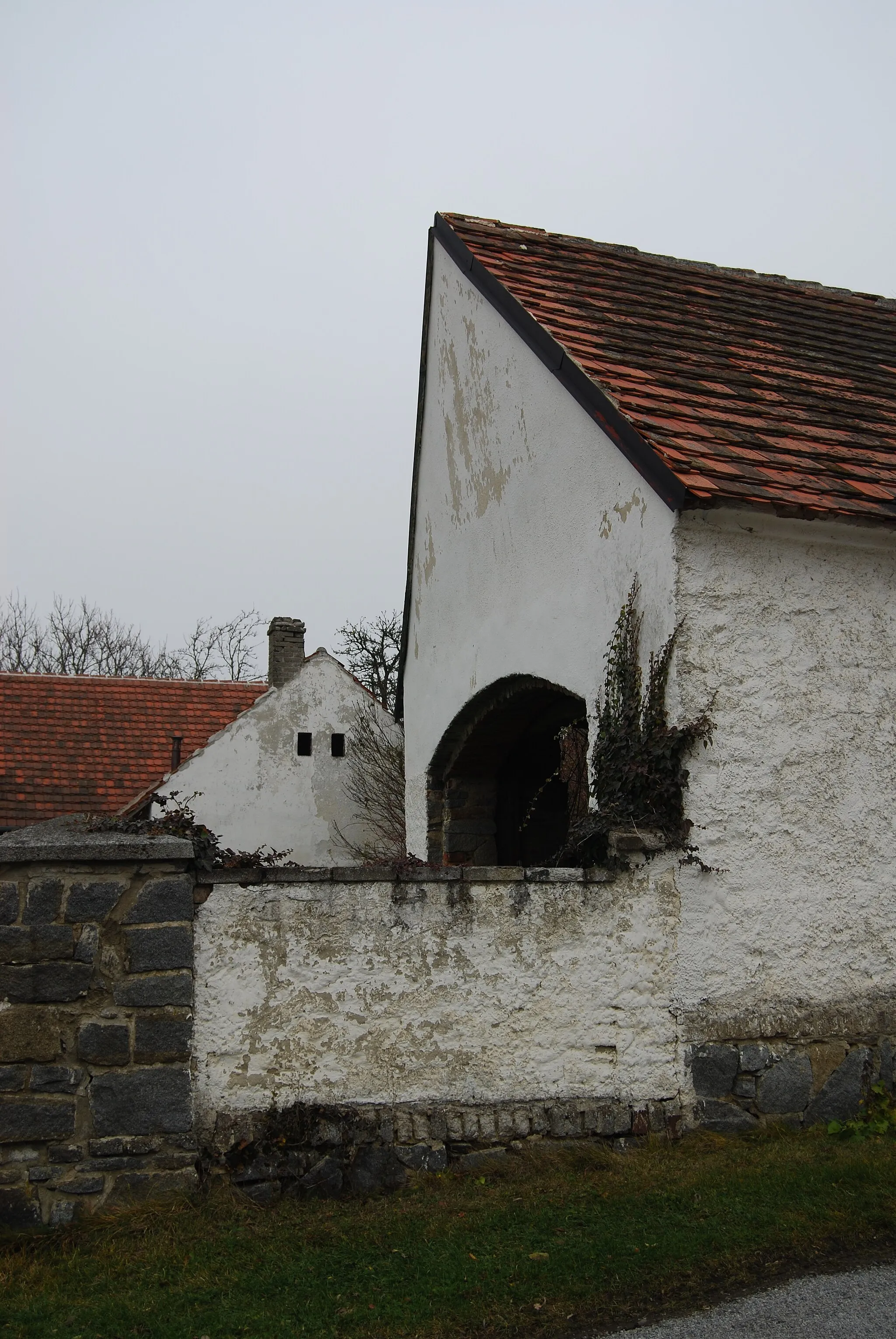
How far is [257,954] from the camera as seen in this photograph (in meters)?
4.59

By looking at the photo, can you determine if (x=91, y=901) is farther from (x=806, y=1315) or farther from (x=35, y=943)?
(x=806, y=1315)

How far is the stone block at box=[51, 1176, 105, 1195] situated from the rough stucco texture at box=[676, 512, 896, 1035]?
8.93 feet

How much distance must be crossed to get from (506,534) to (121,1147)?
4.84m

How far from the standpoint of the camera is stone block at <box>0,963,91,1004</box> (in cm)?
426

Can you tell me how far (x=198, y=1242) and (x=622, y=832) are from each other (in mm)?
2521

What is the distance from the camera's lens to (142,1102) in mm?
4320

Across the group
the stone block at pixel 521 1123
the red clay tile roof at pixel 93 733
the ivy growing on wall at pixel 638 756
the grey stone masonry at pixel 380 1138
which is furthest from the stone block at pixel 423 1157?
the red clay tile roof at pixel 93 733

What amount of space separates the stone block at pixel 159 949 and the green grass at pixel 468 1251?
0.93 m

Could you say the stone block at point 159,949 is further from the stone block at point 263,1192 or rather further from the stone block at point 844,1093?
the stone block at point 844,1093

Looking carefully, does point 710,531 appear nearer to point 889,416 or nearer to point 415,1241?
point 889,416

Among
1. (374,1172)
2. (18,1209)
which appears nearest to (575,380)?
(374,1172)

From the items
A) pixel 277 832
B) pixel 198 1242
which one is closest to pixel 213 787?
pixel 277 832

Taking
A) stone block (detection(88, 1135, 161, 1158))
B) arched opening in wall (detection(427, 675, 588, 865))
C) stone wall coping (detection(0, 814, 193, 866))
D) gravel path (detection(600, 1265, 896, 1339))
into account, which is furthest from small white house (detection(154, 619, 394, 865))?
gravel path (detection(600, 1265, 896, 1339))

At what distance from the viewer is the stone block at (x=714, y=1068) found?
512cm
